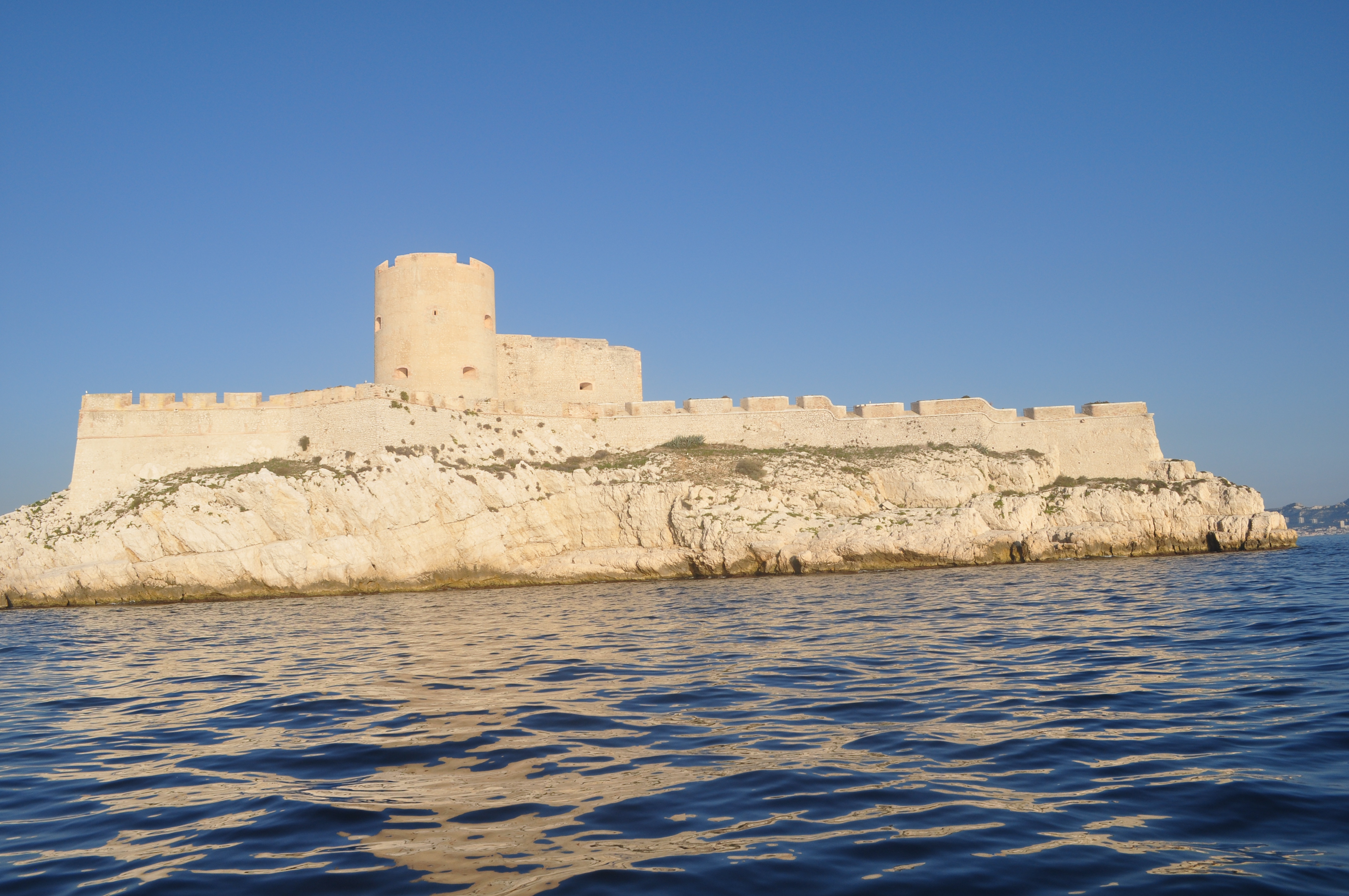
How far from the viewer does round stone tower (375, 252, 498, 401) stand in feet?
102

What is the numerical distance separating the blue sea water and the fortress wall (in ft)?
80.0

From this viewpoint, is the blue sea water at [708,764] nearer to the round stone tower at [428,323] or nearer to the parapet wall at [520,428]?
the parapet wall at [520,428]

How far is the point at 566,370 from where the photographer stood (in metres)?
35.7

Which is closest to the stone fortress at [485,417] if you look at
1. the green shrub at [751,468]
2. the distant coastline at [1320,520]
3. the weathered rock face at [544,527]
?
the weathered rock face at [544,527]

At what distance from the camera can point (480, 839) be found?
12.9 feet

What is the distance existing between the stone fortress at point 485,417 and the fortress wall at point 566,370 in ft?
0.19

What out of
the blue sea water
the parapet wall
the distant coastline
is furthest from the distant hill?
the blue sea water

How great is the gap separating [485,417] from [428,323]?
4.13 meters

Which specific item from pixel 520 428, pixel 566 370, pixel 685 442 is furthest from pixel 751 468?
pixel 566 370

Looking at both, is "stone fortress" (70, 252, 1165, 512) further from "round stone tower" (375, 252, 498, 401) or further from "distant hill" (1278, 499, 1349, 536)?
"distant hill" (1278, 499, 1349, 536)

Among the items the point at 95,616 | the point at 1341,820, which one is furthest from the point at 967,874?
the point at 95,616

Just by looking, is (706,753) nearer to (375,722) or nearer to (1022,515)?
(375,722)

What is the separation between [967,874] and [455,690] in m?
5.38

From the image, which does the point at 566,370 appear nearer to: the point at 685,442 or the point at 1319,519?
the point at 685,442
